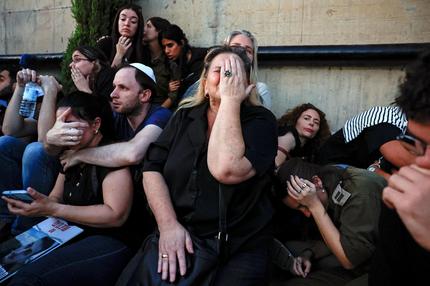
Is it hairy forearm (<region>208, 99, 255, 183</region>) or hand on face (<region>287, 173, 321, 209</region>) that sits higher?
hairy forearm (<region>208, 99, 255, 183</region>)

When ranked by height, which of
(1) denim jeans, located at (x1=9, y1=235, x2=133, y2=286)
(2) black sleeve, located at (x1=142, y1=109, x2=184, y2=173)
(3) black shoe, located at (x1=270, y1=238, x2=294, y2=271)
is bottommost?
(3) black shoe, located at (x1=270, y1=238, x2=294, y2=271)

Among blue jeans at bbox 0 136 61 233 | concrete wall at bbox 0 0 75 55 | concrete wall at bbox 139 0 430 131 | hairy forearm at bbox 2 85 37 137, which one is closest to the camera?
blue jeans at bbox 0 136 61 233

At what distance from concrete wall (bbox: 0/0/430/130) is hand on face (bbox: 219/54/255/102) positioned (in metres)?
2.31

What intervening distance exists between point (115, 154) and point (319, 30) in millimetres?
2742

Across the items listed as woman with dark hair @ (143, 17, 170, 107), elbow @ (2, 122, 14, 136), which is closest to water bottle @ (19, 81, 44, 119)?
elbow @ (2, 122, 14, 136)

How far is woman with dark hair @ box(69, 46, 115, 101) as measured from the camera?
372 cm

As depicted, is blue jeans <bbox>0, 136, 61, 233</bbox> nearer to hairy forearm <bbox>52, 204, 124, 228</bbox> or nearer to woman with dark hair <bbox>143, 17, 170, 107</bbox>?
hairy forearm <bbox>52, 204, 124, 228</bbox>

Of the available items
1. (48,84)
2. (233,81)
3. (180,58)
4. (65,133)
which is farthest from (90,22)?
(233,81)

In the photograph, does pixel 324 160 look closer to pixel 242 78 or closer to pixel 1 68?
pixel 242 78

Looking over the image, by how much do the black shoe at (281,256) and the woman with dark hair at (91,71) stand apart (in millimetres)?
2004

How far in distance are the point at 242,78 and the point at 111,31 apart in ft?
11.2

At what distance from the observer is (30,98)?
137 inches

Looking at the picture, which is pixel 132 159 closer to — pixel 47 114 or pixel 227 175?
pixel 227 175

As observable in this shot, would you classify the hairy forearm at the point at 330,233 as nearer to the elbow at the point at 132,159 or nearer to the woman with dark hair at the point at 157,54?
the elbow at the point at 132,159
